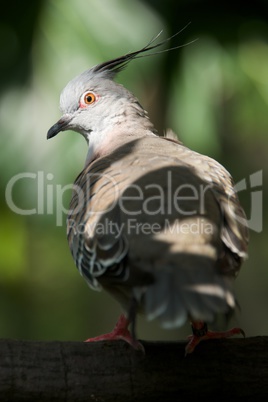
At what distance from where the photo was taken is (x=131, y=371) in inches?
157

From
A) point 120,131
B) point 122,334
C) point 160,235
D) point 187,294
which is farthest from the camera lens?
point 120,131

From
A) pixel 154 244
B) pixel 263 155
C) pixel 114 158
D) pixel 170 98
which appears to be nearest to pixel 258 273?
pixel 263 155

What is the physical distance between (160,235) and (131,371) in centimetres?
72

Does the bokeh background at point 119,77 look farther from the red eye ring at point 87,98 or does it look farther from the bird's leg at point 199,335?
the bird's leg at point 199,335

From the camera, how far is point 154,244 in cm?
374

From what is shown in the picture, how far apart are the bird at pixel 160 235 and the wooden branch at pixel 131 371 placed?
0.11 metres

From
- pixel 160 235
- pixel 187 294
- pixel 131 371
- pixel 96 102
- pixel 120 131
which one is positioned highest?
pixel 96 102

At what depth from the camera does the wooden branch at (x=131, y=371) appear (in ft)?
12.5

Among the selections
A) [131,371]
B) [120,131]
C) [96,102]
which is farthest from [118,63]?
[131,371]

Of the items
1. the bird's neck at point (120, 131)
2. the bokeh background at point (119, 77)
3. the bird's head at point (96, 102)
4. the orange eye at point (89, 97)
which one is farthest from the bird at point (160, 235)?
the bokeh background at point (119, 77)

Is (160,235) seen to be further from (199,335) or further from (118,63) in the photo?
(118,63)

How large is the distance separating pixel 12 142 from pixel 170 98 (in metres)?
1.35

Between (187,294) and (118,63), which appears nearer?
(187,294)

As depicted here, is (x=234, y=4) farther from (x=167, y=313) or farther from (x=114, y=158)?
(x=167, y=313)
